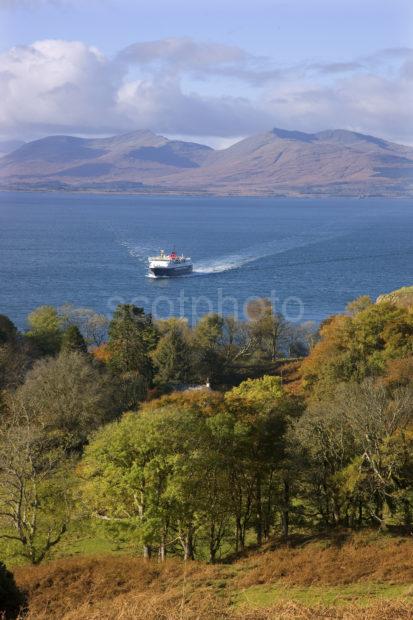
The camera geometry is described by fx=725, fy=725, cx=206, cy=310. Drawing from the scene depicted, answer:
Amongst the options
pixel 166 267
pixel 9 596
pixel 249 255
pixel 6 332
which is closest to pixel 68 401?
pixel 6 332

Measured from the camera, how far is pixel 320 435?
21.8m

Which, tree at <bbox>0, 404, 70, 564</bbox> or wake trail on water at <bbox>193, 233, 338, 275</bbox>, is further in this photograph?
wake trail on water at <bbox>193, 233, 338, 275</bbox>

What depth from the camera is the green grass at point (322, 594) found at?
15.4 metres

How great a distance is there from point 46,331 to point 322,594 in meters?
40.0

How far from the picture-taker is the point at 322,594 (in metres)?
16.2

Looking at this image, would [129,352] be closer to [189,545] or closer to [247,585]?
[189,545]

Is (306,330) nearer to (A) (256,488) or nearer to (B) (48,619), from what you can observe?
(A) (256,488)

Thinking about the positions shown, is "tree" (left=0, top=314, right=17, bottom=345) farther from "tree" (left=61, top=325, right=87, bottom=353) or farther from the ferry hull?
the ferry hull

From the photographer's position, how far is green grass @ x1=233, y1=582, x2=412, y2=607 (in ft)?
50.6

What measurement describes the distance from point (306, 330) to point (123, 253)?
7163 cm

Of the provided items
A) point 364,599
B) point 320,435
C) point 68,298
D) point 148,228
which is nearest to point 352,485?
point 320,435

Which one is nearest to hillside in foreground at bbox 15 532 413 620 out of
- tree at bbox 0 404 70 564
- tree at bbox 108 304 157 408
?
tree at bbox 0 404 70 564

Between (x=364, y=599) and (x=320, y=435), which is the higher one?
(x=320, y=435)

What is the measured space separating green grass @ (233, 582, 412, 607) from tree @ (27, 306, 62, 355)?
36235 mm
